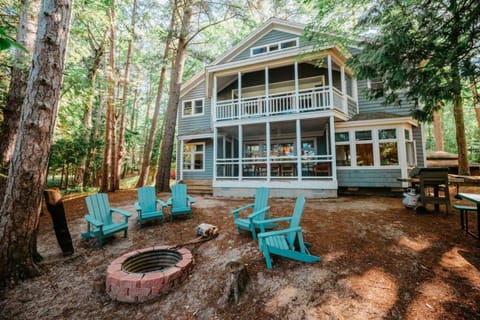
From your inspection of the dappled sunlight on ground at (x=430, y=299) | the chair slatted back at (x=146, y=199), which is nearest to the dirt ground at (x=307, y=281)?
the dappled sunlight on ground at (x=430, y=299)

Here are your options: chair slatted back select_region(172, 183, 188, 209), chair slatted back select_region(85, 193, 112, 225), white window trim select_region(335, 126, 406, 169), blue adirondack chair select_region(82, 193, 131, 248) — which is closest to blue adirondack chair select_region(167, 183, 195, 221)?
chair slatted back select_region(172, 183, 188, 209)

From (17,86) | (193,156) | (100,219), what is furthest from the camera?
(193,156)

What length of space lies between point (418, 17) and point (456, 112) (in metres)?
7.53

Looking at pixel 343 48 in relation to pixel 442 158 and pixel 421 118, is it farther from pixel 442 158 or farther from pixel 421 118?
pixel 442 158

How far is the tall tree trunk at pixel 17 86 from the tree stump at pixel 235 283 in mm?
5368

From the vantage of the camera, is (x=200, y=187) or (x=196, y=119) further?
(x=196, y=119)

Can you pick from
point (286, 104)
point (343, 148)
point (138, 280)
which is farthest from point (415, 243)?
point (286, 104)

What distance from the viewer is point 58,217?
375 cm

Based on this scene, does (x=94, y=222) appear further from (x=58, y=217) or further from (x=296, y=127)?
(x=296, y=127)

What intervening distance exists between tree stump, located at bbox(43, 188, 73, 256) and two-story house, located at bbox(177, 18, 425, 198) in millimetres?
6017

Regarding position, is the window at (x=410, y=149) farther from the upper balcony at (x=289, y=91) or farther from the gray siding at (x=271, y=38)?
the gray siding at (x=271, y=38)

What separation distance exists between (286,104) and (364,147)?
12.5 feet

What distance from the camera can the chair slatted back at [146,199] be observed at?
17.2 feet

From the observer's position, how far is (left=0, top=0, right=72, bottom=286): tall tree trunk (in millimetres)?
3029
